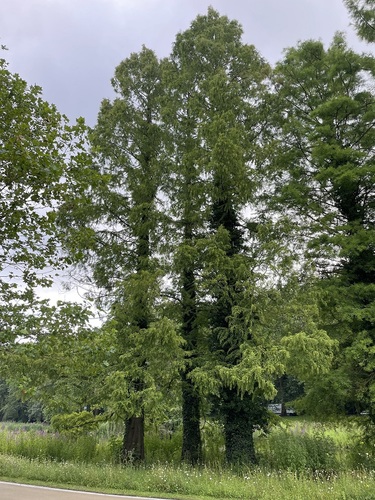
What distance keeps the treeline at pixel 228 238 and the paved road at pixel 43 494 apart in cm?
164

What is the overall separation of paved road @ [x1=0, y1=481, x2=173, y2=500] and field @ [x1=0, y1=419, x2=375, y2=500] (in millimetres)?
469

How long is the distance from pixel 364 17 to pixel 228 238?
24.9 feet

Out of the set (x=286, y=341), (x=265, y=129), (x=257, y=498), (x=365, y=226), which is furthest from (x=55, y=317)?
(x=365, y=226)

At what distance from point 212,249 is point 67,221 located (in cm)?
435

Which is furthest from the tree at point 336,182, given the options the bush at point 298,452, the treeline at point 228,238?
the bush at point 298,452

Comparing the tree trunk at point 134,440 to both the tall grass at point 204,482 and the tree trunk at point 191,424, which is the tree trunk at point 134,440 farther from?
the tall grass at point 204,482

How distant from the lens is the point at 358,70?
39.9 feet

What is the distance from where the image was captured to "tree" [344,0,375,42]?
11.3 m

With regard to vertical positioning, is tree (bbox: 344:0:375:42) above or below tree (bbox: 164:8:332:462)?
above

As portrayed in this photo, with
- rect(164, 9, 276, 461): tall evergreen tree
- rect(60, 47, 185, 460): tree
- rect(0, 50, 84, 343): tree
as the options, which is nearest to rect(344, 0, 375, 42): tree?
rect(164, 9, 276, 461): tall evergreen tree

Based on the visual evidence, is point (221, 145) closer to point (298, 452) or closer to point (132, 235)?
point (132, 235)

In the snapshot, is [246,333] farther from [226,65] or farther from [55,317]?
[226,65]

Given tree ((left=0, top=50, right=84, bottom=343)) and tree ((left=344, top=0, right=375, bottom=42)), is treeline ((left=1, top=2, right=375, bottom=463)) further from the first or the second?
tree ((left=0, top=50, right=84, bottom=343))

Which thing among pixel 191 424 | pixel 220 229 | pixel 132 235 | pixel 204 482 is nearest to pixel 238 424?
pixel 191 424
